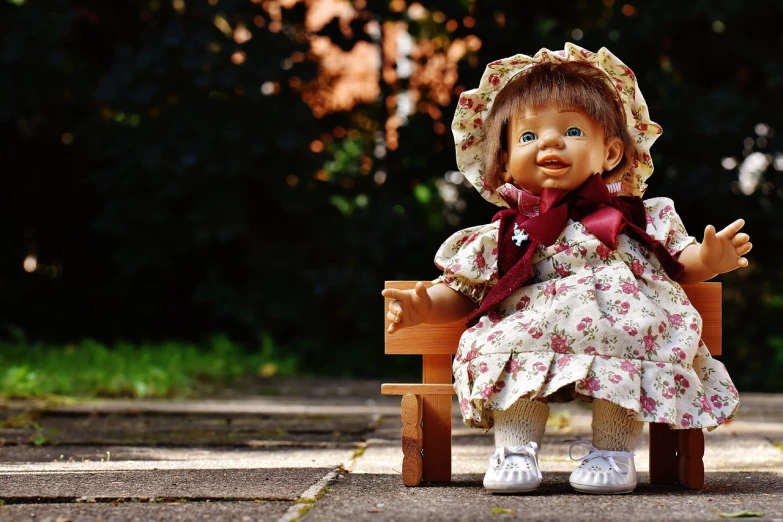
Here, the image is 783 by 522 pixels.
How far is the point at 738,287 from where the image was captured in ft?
24.5

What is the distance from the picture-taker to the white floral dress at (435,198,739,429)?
244 cm

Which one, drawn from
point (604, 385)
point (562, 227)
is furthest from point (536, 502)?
point (562, 227)

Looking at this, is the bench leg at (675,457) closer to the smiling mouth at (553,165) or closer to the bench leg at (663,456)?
the bench leg at (663,456)

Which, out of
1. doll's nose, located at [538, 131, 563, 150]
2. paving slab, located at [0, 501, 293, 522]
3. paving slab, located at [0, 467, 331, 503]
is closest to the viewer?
paving slab, located at [0, 501, 293, 522]

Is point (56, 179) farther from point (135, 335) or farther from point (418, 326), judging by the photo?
point (418, 326)

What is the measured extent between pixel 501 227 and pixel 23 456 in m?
1.76

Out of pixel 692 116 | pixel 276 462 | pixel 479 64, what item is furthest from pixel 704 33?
pixel 276 462

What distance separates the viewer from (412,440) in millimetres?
2652

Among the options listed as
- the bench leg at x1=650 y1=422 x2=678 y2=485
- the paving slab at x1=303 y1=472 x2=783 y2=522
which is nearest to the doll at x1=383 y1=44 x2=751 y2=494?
the paving slab at x1=303 y1=472 x2=783 y2=522

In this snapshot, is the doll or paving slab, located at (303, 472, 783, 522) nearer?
paving slab, located at (303, 472, 783, 522)

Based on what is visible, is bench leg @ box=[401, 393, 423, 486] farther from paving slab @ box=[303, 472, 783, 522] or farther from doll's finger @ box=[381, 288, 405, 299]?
doll's finger @ box=[381, 288, 405, 299]

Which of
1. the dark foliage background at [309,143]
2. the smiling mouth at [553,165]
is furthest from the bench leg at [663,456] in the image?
the dark foliage background at [309,143]

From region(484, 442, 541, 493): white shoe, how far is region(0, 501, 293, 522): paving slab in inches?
21.1

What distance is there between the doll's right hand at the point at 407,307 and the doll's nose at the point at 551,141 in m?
0.52
